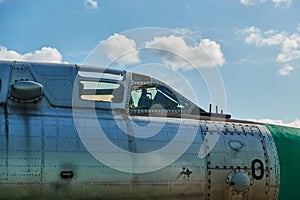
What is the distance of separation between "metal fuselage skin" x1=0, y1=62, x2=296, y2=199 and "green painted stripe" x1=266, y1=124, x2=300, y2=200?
124 mm

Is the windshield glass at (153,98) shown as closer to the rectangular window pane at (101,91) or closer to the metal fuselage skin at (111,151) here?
the metal fuselage skin at (111,151)

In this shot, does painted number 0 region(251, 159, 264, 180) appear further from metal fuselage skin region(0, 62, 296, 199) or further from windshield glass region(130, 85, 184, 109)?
windshield glass region(130, 85, 184, 109)

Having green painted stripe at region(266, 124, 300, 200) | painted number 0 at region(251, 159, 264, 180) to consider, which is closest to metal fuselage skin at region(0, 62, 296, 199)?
painted number 0 at region(251, 159, 264, 180)

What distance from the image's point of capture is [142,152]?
7281 mm

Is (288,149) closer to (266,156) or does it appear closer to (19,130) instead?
(266,156)

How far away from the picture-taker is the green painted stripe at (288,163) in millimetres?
8047

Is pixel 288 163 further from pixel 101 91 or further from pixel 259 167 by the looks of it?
pixel 101 91

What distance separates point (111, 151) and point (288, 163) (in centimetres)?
308

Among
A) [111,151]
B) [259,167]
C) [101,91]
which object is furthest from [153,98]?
[259,167]

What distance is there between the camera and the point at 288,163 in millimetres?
8148

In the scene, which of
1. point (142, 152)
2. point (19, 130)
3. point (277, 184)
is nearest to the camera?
point (19, 130)

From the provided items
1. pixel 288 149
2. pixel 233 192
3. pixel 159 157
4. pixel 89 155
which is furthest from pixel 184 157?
pixel 288 149

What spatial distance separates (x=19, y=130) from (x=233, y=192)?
3415 millimetres

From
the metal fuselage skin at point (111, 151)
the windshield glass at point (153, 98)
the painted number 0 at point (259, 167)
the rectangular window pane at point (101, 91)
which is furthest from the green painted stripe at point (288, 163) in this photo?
the rectangular window pane at point (101, 91)
